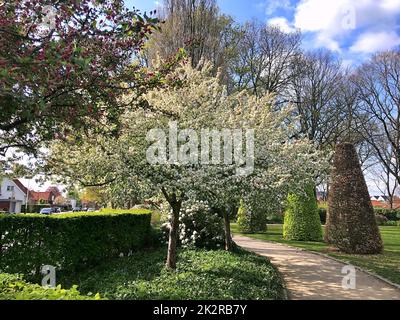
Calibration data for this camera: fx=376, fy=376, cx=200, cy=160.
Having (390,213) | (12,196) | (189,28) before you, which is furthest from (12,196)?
(390,213)

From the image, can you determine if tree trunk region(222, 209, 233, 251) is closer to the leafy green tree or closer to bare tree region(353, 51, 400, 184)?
the leafy green tree

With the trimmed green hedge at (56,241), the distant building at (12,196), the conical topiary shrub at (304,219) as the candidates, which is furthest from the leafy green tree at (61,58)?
the distant building at (12,196)

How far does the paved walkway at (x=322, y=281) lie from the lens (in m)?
7.60

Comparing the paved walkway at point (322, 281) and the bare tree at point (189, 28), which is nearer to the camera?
the paved walkway at point (322, 281)

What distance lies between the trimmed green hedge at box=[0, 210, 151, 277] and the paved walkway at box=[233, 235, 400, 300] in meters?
5.14

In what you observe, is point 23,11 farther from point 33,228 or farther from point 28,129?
point 33,228

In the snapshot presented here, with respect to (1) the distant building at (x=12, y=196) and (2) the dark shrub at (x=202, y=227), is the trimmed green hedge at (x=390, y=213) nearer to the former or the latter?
(2) the dark shrub at (x=202, y=227)

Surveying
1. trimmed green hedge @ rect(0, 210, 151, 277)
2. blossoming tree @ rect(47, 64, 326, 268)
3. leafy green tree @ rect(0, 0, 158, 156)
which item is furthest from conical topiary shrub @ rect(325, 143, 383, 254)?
leafy green tree @ rect(0, 0, 158, 156)

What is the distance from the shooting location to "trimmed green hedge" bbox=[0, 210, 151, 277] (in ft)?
27.3

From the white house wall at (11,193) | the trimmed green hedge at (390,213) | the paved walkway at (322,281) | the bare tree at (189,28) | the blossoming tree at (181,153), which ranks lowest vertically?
the paved walkway at (322,281)

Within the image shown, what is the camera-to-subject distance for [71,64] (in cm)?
338

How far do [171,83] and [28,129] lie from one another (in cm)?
203

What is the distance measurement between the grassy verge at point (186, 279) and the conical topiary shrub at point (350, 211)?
4.93 metres

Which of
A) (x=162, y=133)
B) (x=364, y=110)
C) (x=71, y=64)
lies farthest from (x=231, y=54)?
(x=71, y=64)
